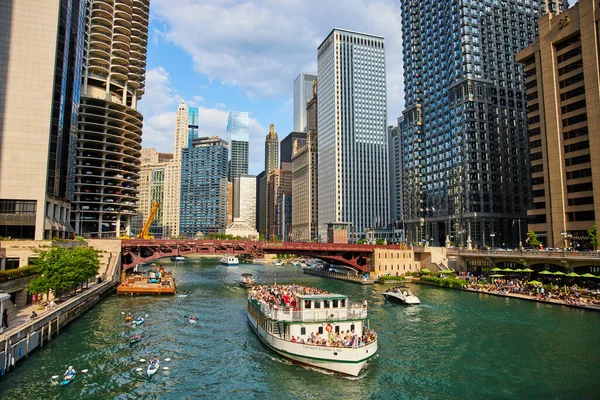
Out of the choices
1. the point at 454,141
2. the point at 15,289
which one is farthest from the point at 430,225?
the point at 15,289

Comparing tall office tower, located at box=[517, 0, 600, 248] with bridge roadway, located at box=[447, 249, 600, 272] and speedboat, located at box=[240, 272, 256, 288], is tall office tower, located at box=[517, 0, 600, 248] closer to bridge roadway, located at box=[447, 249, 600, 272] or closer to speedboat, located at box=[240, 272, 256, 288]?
bridge roadway, located at box=[447, 249, 600, 272]

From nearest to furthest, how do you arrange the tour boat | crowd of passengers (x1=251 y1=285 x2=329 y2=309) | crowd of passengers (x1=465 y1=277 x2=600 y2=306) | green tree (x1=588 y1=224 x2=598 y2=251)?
the tour boat < crowd of passengers (x1=251 y1=285 x2=329 y2=309) < crowd of passengers (x1=465 y1=277 x2=600 y2=306) < green tree (x1=588 y1=224 x2=598 y2=251)

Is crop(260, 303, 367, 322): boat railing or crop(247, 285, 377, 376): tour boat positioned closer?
crop(247, 285, 377, 376): tour boat

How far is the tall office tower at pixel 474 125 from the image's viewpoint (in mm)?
146375

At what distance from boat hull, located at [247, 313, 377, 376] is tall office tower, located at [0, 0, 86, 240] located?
6561 centimetres

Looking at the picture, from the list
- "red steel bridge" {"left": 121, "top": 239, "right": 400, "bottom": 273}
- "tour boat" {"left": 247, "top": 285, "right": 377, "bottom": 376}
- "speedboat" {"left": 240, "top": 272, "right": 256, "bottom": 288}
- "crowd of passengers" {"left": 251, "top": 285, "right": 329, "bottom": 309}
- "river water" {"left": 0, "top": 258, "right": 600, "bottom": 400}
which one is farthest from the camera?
"speedboat" {"left": 240, "top": 272, "right": 256, "bottom": 288}

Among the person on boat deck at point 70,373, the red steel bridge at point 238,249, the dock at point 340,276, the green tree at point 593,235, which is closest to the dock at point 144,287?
the red steel bridge at point 238,249

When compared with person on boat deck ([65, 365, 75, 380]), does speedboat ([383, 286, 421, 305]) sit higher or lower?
higher

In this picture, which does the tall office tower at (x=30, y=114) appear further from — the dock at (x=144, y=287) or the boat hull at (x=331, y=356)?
the boat hull at (x=331, y=356)

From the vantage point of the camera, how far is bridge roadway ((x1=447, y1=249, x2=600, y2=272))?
7938 cm

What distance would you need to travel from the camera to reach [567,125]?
102625 millimetres

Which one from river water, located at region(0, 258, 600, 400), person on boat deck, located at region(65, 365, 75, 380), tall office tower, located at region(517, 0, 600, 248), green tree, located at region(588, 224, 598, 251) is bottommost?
river water, located at region(0, 258, 600, 400)

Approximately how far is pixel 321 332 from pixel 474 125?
12464cm

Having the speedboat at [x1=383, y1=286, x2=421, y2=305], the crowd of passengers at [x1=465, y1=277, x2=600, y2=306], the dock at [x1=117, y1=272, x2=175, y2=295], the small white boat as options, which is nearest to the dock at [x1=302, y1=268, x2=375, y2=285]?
the crowd of passengers at [x1=465, y1=277, x2=600, y2=306]
